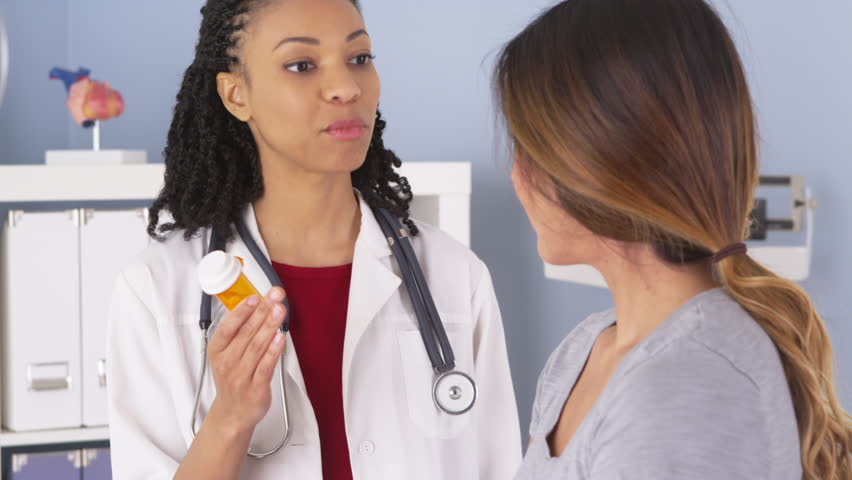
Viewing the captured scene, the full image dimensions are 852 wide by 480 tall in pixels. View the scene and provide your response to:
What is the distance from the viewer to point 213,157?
4.39ft

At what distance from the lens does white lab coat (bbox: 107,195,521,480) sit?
1196 mm

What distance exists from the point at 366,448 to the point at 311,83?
47 cm

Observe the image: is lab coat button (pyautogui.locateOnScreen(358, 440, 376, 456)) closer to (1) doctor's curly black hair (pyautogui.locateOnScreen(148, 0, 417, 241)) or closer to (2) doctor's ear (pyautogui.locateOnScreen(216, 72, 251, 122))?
(1) doctor's curly black hair (pyautogui.locateOnScreen(148, 0, 417, 241))

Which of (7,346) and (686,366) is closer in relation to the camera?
(686,366)

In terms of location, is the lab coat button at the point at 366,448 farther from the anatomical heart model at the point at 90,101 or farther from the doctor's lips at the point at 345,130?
the anatomical heart model at the point at 90,101

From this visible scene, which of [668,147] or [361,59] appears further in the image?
[361,59]

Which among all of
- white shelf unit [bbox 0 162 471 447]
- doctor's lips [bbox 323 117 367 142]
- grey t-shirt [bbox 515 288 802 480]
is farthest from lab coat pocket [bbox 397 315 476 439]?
white shelf unit [bbox 0 162 471 447]

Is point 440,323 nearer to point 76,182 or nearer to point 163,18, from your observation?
point 76,182

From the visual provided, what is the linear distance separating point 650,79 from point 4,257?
1.49 meters

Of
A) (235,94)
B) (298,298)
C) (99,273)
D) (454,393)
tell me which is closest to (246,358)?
(298,298)

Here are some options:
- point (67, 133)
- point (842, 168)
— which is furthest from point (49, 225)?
point (842, 168)

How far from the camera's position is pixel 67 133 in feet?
8.13

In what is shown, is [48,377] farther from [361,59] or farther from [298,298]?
[361,59]

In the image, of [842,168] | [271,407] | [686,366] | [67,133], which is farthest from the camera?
[67,133]
